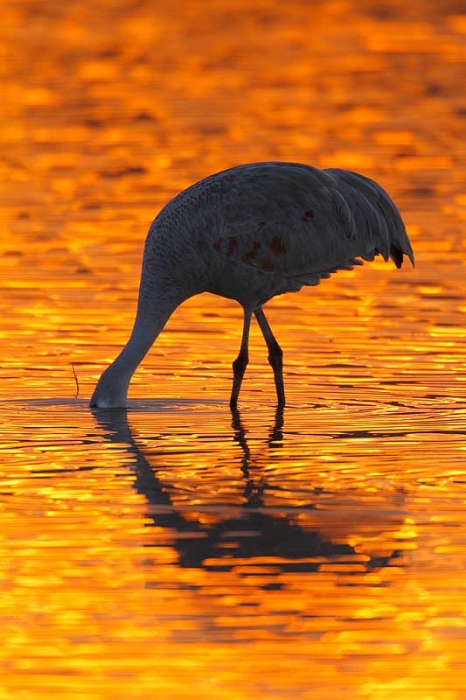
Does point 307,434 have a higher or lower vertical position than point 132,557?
lower

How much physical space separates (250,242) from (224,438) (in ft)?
5.57

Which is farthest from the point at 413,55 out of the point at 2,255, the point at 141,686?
the point at 141,686

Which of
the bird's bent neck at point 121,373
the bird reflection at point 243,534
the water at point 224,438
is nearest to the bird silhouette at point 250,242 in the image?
the bird's bent neck at point 121,373

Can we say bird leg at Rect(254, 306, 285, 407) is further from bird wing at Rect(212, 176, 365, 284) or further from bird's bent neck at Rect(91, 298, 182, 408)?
bird's bent neck at Rect(91, 298, 182, 408)

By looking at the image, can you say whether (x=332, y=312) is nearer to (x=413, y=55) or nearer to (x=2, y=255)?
(x=2, y=255)

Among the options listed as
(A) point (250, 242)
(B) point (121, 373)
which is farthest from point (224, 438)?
(A) point (250, 242)

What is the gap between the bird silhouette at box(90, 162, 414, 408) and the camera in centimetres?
1338

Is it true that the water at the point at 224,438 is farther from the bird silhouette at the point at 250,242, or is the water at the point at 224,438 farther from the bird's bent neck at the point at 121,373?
the bird silhouette at the point at 250,242

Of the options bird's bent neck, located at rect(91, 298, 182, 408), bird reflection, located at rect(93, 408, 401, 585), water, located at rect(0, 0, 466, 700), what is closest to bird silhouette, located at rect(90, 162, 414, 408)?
bird's bent neck, located at rect(91, 298, 182, 408)

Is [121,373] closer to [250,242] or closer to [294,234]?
[250,242]

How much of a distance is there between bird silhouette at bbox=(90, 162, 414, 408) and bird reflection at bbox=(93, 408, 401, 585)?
86.5 inches

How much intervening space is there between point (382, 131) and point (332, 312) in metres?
9.41

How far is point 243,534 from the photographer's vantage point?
9773 mm

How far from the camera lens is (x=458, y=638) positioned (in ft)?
26.8
